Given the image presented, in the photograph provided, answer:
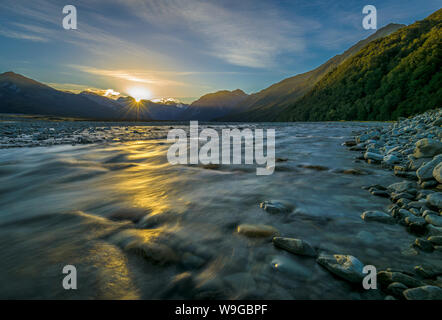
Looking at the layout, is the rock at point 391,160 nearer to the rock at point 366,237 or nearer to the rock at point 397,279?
the rock at point 366,237

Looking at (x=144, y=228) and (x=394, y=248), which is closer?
(x=394, y=248)

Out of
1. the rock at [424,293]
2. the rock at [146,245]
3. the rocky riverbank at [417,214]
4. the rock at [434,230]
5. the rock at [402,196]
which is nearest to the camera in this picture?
the rock at [424,293]

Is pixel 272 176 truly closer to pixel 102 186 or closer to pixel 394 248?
pixel 394 248

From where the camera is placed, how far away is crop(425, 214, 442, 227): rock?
6.18 feet

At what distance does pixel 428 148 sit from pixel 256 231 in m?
3.99

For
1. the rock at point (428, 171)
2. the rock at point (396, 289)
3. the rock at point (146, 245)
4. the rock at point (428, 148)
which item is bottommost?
the rock at point (146, 245)

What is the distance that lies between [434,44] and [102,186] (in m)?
61.6

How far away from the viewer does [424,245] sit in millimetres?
1667

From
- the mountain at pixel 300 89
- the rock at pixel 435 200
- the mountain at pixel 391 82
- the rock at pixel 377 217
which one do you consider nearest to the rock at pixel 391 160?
the rock at pixel 435 200

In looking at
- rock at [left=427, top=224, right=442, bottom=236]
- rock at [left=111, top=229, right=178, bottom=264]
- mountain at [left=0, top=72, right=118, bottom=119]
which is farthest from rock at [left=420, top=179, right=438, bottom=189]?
mountain at [left=0, top=72, right=118, bottom=119]

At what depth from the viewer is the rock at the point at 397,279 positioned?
4.19 feet

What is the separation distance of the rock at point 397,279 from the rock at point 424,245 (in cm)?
53
